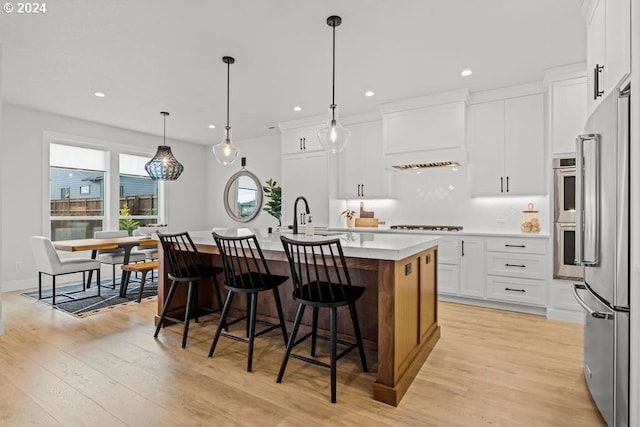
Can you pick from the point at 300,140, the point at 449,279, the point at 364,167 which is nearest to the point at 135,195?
the point at 300,140

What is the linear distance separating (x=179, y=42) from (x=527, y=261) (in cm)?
420

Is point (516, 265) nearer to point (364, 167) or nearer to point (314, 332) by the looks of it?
point (364, 167)

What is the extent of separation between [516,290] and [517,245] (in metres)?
0.52

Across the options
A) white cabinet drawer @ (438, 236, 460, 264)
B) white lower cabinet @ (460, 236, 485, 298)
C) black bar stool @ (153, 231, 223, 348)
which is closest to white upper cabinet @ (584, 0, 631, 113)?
white lower cabinet @ (460, 236, 485, 298)

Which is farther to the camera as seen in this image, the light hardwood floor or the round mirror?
the round mirror

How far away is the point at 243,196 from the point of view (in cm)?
729

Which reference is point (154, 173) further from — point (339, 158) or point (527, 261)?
point (527, 261)

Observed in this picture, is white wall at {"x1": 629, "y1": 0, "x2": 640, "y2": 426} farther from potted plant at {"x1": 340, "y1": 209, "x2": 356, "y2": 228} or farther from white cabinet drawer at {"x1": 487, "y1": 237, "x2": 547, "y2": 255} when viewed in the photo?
potted plant at {"x1": 340, "y1": 209, "x2": 356, "y2": 228}

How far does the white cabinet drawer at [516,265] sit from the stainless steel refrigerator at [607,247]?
5.80 ft

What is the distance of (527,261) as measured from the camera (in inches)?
150

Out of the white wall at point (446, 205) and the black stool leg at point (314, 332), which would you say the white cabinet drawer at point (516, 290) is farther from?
the black stool leg at point (314, 332)

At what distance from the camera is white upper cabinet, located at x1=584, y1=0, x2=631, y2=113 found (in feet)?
5.65

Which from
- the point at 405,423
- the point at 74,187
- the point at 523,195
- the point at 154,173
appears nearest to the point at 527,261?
the point at 523,195

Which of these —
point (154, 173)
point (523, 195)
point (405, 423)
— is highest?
point (154, 173)
